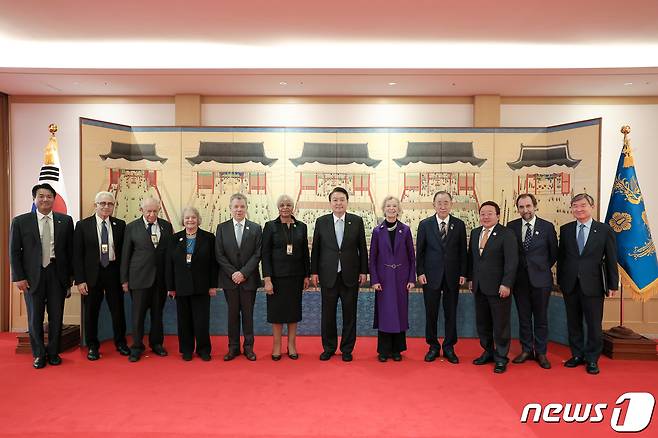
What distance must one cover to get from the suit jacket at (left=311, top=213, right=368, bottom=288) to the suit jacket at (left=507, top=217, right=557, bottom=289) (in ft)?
5.00

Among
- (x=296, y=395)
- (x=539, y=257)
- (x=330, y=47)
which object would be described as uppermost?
(x=330, y=47)

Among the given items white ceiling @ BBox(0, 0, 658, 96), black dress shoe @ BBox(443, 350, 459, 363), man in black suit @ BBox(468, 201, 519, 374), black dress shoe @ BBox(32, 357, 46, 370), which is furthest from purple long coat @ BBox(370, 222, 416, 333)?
black dress shoe @ BBox(32, 357, 46, 370)

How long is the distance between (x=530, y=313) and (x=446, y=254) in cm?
105

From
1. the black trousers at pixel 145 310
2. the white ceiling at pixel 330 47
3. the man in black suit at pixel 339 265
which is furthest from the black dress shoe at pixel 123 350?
the white ceiling at pixel 330 47

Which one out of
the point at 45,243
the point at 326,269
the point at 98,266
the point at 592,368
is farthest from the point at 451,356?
the point at 45,243

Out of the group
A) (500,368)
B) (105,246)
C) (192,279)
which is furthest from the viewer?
(105,246)

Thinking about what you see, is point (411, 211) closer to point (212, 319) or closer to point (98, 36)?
point (212, 319)

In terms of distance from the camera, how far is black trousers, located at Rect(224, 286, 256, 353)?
500 centimetres

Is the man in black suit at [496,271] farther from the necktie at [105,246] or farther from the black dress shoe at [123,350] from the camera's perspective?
the necktie at [105,246]

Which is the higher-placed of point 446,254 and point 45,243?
point 45,243

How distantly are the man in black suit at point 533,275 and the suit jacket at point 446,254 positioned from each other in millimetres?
527

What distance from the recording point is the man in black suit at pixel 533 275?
4.88 m

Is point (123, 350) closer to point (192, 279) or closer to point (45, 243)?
point (192, 279)

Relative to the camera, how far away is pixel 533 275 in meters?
4.89
